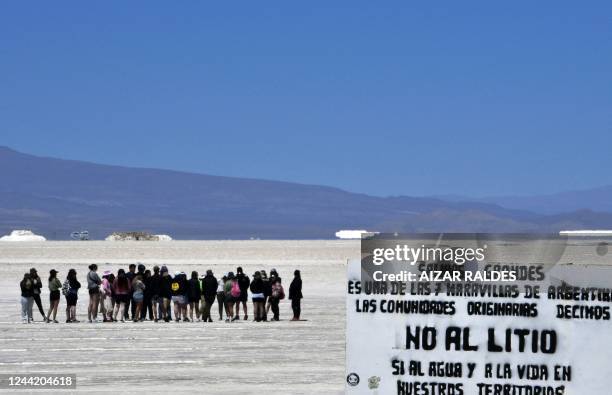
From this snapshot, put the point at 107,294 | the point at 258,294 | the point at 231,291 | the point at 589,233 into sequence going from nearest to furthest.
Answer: the point at 589,233 → the point at 107,294 → the point at 258,294 → the point at 231,291

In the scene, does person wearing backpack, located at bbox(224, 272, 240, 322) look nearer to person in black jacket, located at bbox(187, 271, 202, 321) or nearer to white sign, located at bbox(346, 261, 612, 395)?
person in black jacket, located at bbox(187, 271, 202, 321)

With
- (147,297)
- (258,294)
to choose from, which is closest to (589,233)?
(258,294)

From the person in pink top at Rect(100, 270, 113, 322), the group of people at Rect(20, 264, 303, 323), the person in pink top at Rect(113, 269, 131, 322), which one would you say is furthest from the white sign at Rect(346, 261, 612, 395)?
the person in pink top at Rect(100, 270, 113, 322)

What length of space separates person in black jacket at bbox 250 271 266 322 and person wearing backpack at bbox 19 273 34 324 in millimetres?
4876

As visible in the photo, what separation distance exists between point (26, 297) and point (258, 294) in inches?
203

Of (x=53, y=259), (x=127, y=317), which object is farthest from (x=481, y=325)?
(x=53, y=259)

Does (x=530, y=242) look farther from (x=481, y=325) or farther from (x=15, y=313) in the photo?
(x=15, y=313)

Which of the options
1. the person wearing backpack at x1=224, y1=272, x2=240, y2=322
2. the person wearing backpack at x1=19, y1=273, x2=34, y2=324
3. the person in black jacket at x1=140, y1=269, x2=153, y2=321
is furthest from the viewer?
the person wearing backpack at x1=224, y1=272, x2=240, y2=322

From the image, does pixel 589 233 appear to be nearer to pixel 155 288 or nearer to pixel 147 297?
pixel 155 288

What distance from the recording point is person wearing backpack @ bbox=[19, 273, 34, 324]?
94.8 feet

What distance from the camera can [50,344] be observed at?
78.7 ft

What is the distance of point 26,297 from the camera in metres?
29.4

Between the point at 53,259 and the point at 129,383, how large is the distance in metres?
55.2

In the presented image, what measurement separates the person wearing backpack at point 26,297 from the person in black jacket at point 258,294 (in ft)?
16.0
